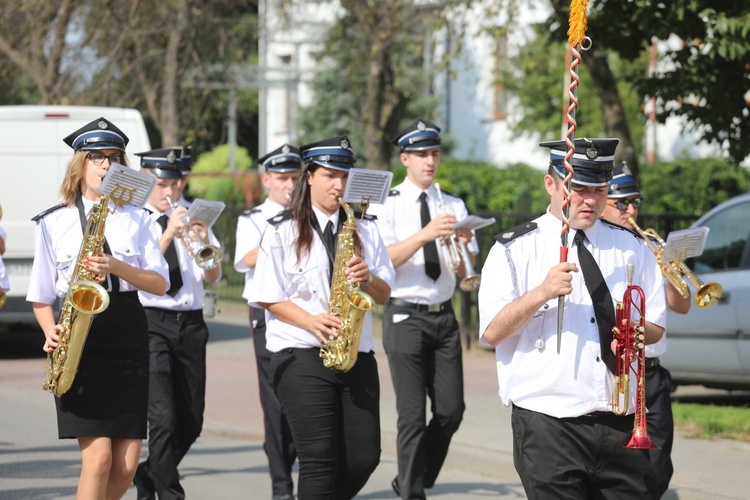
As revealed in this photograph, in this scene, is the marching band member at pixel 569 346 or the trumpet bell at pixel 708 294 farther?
the trumpet bell at pixel 708 294

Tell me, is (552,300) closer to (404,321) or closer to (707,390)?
(404,321)

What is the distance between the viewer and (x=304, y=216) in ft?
20.6

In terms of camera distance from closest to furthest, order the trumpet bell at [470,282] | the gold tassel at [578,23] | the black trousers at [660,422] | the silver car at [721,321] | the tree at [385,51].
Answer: the gold tassel at [578,23]
the black trousers at [660,422]
the trumpet bell at [470,282]
the silver car at [721,321]
the tree at [385,51]

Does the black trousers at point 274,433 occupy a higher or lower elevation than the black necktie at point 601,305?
lower

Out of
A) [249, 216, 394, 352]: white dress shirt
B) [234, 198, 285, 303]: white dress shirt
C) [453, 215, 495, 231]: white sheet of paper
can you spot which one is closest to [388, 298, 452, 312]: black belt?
[453, 215, 495, 231]: white sheet of paper

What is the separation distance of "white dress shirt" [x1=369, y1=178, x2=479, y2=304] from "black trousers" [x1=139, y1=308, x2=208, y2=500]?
1289 mm

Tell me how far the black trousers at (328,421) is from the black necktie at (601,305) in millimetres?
1669

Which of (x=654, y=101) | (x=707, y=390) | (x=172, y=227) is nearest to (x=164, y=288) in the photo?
(x=172, y=227)

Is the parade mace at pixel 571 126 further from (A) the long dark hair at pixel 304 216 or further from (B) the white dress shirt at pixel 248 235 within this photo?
(B) the white dress shirt at pixel 248 235

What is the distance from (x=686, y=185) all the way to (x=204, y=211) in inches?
638

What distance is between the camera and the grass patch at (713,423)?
32.9ft

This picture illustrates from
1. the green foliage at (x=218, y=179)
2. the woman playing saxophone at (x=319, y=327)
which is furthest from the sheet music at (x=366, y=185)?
the green foliage at (x=218, y=179)

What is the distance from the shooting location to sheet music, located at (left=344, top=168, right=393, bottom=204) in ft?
20.6

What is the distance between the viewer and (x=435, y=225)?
765 cm
